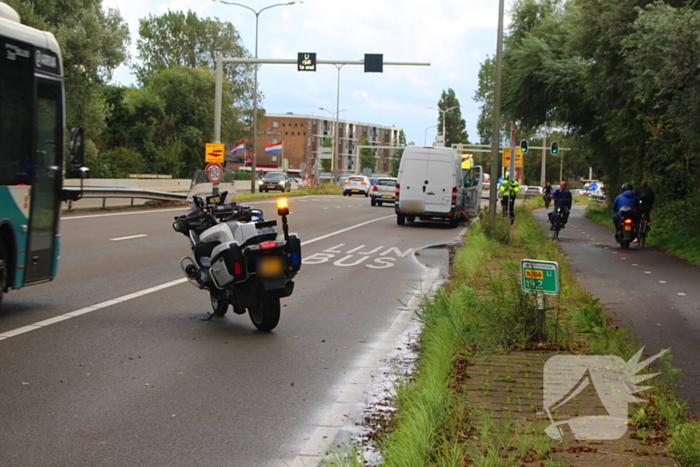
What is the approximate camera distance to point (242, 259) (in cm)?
821

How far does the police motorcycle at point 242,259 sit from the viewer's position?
816cm

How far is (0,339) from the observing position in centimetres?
746

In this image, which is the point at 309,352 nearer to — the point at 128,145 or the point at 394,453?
the point at 394,453

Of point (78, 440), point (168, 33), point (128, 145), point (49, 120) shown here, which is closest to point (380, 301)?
point (49, 120)

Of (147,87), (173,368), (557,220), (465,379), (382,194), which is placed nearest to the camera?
(465,379)

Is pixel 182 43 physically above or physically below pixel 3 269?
above

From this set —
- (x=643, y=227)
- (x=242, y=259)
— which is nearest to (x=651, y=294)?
(x=242, y=259)

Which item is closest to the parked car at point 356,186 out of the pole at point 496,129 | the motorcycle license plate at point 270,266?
the pole at point 496,129

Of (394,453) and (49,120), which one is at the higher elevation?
(49,120)

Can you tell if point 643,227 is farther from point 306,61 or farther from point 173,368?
point 173,368

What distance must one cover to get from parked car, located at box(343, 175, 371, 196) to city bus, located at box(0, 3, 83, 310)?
159ft

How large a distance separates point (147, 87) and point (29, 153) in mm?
71765

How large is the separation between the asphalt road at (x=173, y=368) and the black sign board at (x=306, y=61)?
17046 mm

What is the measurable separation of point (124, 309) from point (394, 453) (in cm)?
586
